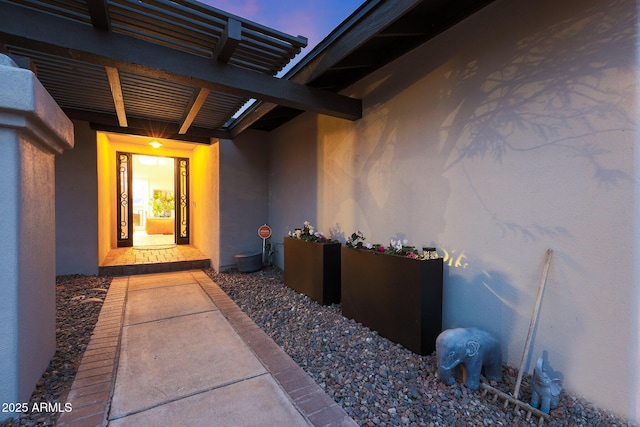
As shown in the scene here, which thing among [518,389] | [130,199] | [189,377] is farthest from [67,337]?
[130,199]

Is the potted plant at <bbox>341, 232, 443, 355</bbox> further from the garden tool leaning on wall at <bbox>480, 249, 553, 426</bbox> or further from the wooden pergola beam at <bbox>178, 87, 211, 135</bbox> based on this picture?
the wooden pergola beam at <bbox>178, 87, 211, 135</bbox>

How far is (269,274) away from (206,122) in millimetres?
3171

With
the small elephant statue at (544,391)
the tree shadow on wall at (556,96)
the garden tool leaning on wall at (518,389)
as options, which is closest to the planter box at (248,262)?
the tree shadow on wall at (556,96)

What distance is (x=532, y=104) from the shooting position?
219 centimetres

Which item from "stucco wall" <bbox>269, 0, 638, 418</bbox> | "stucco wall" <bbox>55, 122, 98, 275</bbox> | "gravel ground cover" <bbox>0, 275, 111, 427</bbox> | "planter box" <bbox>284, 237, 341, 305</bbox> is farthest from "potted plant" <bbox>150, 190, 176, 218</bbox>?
"stucco wall" <bbox>269, 0, 638, 418</bbox>

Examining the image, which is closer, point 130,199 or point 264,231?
point 264,231

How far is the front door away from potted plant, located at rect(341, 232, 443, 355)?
6685 mm

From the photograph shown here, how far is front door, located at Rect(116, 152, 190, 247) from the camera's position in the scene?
766cm

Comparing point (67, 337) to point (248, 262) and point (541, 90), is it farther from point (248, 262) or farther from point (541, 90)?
point (541, 90)

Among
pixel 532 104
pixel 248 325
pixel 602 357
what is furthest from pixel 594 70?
pixel 248 325

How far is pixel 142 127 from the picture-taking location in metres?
5.22

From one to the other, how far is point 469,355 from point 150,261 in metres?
5.95

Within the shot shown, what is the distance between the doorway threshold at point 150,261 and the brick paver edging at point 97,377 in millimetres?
2228

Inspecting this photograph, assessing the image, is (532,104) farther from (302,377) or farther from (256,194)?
(256,194)
